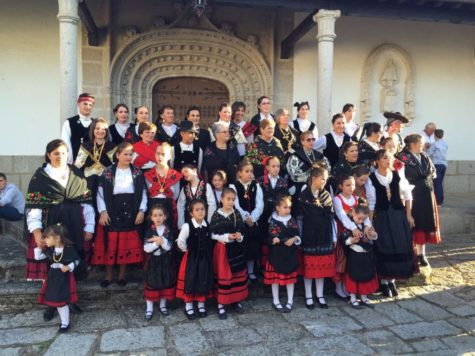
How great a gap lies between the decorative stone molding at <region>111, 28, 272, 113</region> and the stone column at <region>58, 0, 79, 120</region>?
1840 mm

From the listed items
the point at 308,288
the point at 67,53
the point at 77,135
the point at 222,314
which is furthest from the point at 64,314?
the point at 67,53

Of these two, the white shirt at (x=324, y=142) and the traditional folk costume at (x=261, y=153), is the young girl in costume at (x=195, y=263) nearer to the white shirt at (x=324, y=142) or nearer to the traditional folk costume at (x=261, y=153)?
the traditional folk costume at (x=261, y=153)

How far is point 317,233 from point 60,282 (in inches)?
81.4

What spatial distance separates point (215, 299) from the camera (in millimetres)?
3730

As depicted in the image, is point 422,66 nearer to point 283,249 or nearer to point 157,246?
point 283,249

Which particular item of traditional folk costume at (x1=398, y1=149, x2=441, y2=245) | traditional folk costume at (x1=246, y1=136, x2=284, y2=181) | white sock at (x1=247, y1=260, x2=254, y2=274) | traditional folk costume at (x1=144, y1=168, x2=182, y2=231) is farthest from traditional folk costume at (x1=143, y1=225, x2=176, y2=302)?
traditional folk costume at (x1=398, y1=149, x2=441, y2=245)

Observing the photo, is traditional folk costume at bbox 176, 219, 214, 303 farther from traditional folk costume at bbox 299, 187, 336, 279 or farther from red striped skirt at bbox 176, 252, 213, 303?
traditional folk costume at bbox 299, 187, 336, 279

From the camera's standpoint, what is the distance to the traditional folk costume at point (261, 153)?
13.3 feet

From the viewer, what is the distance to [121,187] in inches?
141

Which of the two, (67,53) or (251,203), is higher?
(67,53)

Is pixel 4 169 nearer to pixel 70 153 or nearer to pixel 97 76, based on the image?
pixel 97 76

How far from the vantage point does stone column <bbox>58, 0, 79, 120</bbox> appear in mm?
4809

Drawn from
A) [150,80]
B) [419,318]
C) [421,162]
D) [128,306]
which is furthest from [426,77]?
[128,306]

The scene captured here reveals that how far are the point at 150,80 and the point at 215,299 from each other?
445 centimetres
